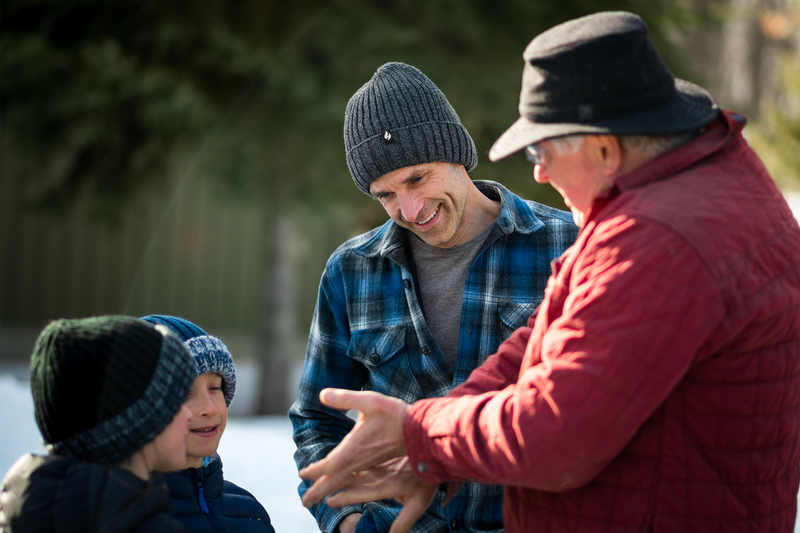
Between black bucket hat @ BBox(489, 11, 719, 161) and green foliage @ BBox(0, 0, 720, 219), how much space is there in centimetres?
413

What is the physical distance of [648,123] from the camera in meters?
1.24

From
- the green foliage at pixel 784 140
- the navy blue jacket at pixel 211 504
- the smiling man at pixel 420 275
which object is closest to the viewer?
the navy blue jacket at pixel 211 504

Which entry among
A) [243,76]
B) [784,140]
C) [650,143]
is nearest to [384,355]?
[650,143]

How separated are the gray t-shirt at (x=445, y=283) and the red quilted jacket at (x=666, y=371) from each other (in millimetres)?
732

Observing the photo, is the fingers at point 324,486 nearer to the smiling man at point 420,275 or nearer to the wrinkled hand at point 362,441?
the wrinkled hand at point 362,441

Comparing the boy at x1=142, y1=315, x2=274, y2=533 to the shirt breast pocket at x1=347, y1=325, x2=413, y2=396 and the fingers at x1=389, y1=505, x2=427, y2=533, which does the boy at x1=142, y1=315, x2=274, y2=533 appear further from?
the fingers at x1=389, y1=505, x2=427, y2=533

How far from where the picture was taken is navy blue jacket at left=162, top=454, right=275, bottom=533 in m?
1.91

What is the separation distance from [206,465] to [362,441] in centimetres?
70

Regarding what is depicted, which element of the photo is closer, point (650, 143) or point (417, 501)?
point (650, 143)

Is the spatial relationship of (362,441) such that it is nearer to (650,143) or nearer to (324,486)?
(324,486)

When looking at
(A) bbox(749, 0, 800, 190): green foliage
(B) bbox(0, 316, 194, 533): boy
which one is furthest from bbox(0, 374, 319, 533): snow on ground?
(A) bbox(749, 0, 800, 190): green foliage

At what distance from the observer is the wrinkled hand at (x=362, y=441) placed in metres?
1.46

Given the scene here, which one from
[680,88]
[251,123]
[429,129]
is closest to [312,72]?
[251,123]

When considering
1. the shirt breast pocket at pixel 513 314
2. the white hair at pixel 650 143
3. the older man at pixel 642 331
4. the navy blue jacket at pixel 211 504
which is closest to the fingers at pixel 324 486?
the older man at pixel 642 331
